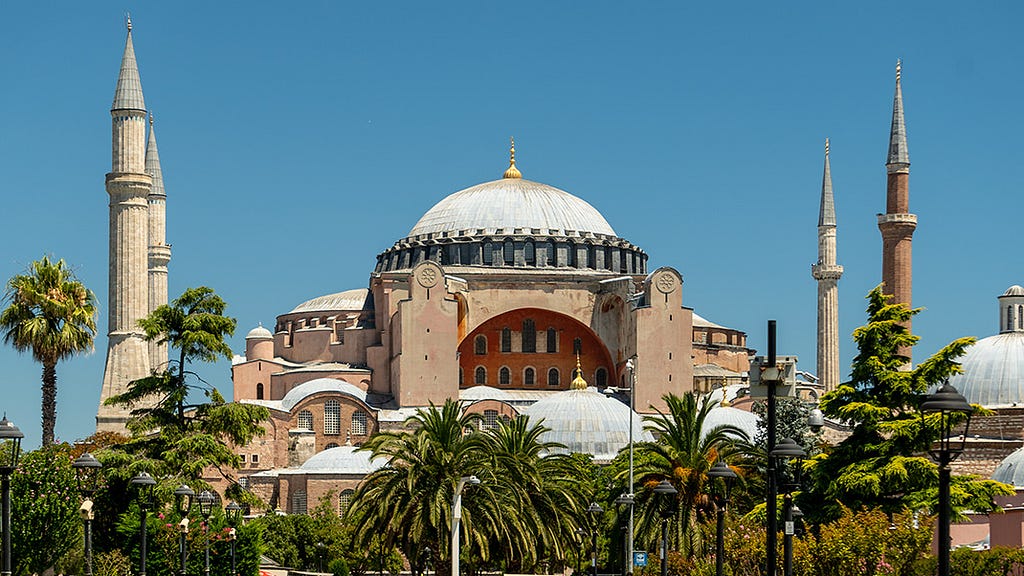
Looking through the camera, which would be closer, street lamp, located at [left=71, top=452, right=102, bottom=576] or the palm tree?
street lamp, located at [left=71, top=452, right=102, bottom=576]

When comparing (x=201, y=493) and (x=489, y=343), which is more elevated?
(x=489, y=343)

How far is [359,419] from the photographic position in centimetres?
6406

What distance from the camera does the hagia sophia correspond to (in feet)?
182

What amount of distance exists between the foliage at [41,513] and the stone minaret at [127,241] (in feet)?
84.2

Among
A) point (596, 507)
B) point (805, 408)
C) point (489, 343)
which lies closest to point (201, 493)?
point (596, 507)

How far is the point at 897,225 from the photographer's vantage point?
190ft

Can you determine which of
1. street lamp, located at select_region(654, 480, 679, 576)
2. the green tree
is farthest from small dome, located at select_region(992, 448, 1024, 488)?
street lamp, located at select_region(654, 480, 679, 576)

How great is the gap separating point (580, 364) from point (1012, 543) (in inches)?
1456

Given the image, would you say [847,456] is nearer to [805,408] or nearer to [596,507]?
[596,507]

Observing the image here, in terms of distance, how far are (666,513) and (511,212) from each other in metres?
42.9

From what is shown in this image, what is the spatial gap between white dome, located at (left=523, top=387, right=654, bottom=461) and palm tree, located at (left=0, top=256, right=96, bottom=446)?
20.9m

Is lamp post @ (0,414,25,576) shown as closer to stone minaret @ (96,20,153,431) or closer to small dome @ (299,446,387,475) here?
stone minaret @ (96,20,153,431)

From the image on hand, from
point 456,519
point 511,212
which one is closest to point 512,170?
point 511,212

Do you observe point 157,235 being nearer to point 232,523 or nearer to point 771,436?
point 232,523
